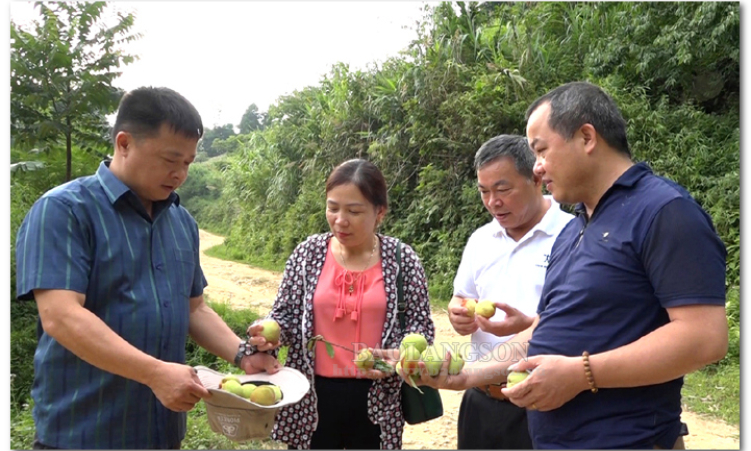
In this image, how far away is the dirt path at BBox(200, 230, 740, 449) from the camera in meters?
4.64

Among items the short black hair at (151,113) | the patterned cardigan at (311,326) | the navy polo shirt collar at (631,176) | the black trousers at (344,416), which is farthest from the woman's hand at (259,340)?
the navy polo shirt collar at (631,176)

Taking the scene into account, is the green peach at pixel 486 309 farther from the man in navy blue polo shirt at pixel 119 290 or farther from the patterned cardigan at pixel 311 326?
the man in navy blue polo shirt at pixel 119 290

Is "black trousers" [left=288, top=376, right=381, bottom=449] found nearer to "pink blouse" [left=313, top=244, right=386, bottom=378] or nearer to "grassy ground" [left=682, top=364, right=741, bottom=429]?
"pink blouse" [left=313, top=244, right=386, bottom=378]

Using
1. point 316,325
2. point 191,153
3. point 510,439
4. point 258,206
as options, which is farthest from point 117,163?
point 258,206

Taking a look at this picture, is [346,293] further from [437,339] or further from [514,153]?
[437,339]

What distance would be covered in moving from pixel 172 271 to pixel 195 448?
2472 mm

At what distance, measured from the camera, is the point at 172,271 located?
2.22m

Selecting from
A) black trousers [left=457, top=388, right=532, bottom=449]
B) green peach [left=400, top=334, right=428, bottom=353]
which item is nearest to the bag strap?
green peach [left=400, top=334, right=428, bottom=353]

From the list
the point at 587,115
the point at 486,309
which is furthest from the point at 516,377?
the point at 587,115

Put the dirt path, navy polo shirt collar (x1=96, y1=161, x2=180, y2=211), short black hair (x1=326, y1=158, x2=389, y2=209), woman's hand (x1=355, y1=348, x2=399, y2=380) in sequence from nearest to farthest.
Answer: navy polo shirt collar (x1=96, y1=161, x2=180, y2=211) < woman's hand (x1=355, y1=348, x2=399, y2=380) < short black hair (x1=326, y1=158, x2=389, y2=209) < the dirt path

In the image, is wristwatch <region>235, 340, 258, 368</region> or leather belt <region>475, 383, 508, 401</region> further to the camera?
wristwatch <region>235, 340, 258, 368</region>

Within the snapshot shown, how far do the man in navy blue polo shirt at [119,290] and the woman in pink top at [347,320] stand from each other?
0.54 m

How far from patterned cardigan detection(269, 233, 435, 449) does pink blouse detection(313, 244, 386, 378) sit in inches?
1.2

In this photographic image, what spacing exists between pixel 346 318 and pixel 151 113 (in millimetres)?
1136
